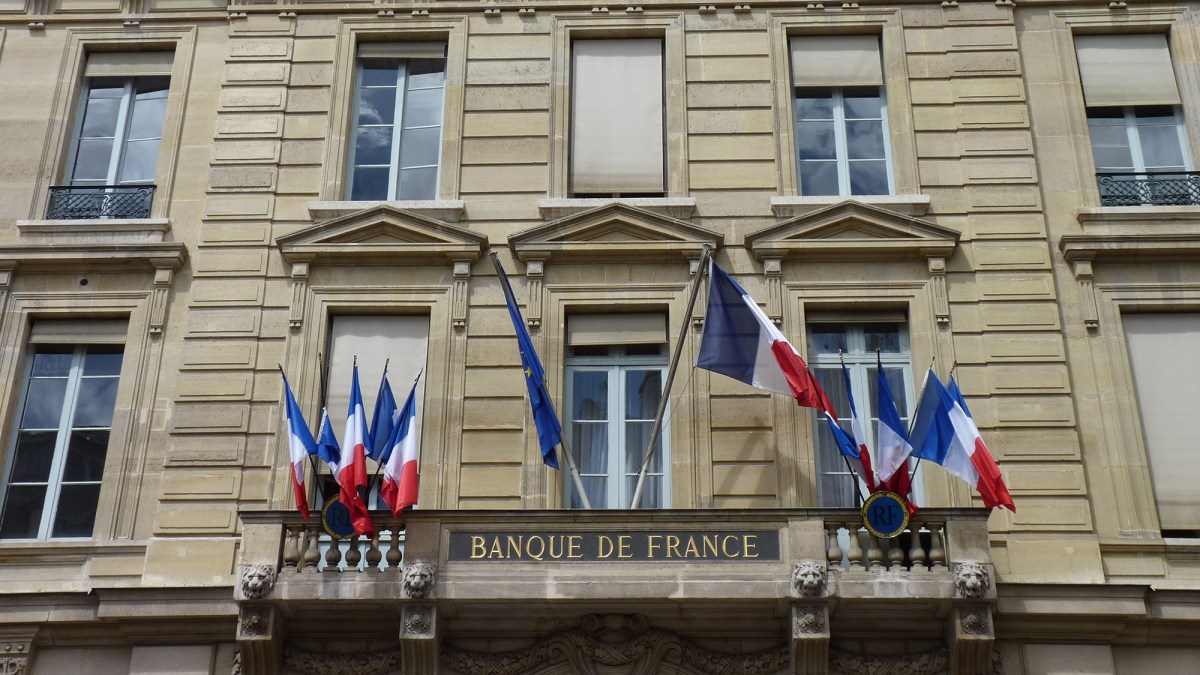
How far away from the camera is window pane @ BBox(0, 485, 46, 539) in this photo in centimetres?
1591

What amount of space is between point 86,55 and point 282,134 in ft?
10.2

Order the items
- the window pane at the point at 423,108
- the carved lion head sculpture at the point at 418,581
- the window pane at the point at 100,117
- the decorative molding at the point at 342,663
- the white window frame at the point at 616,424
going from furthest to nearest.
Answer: the window pane at the point at 100,117 → the window pane at the point at 423,108 → the white window frame at the point at 616,424 → the decorative molding at the point at 342,663 → the carved lion head sculpture at the point at 418,581

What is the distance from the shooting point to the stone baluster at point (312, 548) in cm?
1451

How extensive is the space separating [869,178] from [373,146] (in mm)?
6161

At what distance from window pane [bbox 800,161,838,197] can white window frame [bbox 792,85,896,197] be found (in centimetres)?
3

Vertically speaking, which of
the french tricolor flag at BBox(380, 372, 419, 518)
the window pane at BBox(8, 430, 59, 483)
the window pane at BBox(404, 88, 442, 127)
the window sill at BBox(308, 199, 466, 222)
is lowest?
the french tricolor flag at BBox(380, 372, 419, 518)

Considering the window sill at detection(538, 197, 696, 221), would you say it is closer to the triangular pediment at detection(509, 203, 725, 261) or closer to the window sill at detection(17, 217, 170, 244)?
the triangular pediment at detection(509, 203, 725, 261)

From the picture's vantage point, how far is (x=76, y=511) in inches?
632

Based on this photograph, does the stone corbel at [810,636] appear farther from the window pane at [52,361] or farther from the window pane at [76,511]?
the window pane at [52,361]

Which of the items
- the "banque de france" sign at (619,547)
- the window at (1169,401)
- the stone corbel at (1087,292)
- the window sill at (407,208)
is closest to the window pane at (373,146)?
the window sill at (407,208)

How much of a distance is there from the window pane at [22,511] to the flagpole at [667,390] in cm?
659

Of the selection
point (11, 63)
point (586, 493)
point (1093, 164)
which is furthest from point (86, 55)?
point (1093, 164)

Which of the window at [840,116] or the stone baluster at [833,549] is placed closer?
the stone baluster at [833,549]

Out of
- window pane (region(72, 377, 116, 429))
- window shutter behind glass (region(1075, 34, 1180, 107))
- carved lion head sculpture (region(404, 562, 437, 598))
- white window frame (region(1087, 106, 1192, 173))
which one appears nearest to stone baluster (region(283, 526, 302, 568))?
carved lion head sculpture (region(404, 562, 437, 598))
